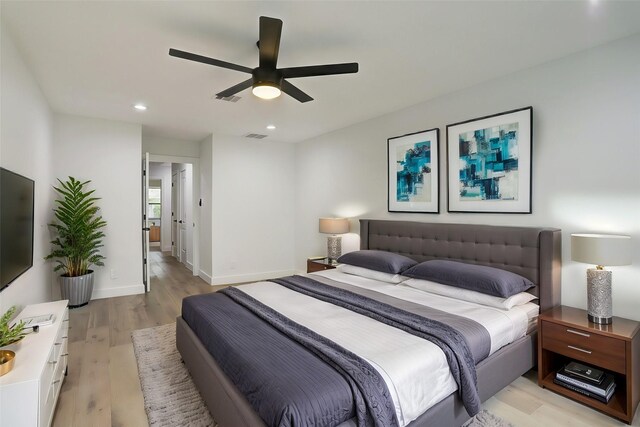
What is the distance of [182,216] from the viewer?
7.47m

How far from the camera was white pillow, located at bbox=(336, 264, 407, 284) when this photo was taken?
333 cm

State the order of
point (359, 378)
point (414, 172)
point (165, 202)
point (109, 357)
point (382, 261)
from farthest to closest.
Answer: point (165, 202) < point (414, 172) < point (382, 261) < point (109, 357) < point (359, 378)

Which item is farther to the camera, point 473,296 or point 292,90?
point 473,296

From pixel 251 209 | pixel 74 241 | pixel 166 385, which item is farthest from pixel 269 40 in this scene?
pixel 251 209

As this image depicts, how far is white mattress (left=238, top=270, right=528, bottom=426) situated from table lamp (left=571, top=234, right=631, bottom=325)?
0.46m

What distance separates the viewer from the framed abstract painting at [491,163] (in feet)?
9.45

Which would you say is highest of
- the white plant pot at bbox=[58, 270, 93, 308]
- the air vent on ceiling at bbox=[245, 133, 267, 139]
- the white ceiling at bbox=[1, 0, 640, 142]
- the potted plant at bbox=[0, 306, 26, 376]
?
the air vent on ceiling at bbox=[245, 133, 267, 139]

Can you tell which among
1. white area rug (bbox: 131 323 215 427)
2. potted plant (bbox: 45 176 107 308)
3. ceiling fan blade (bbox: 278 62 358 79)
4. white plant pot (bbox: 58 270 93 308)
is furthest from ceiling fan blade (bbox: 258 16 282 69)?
white plant pot (bbox: 58 270 93 308)

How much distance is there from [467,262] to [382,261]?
0.85 m

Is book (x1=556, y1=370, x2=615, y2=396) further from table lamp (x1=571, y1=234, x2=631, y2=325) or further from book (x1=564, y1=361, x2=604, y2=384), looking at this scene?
table lamp (x1=571, y1=234, x2=631, y2=325)

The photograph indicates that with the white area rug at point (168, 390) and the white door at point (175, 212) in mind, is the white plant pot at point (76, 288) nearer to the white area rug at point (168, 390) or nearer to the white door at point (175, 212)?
the white area rug at point (168, 390)

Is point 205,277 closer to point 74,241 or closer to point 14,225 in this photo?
point 74,241

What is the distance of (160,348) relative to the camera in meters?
3.04

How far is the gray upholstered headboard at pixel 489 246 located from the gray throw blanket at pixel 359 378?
6.36 ft
